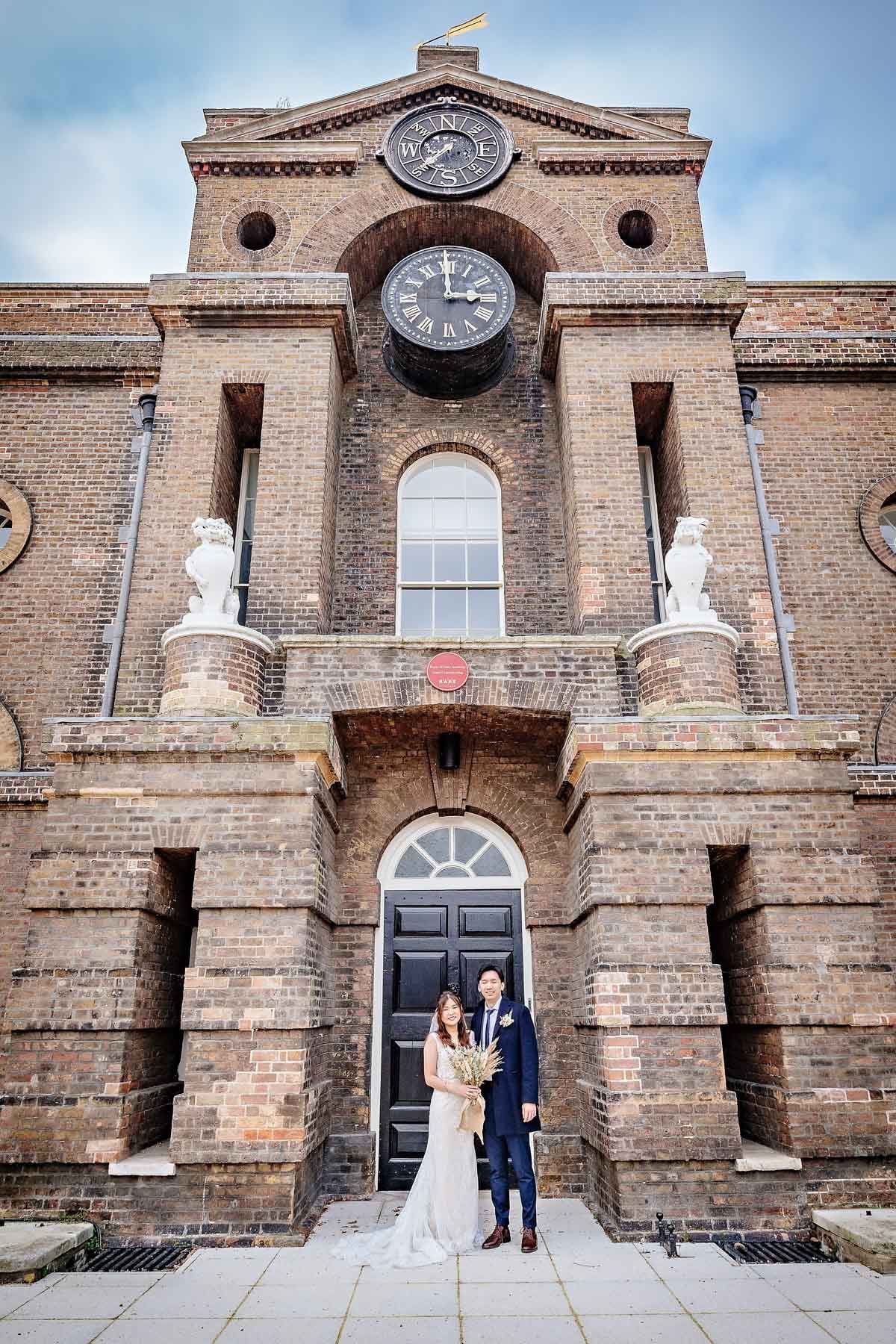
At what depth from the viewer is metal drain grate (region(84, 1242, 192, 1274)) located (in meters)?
5.89

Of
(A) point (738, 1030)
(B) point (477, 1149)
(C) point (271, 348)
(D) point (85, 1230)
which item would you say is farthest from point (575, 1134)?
(C) point (271, 348)

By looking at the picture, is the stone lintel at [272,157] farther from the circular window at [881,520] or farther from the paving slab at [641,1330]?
the paving slab at [641,1330]

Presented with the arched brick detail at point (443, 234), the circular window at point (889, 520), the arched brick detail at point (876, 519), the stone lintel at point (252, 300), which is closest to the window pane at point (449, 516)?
the stone lintel at point (252, 300)

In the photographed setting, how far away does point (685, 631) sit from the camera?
8.02 m

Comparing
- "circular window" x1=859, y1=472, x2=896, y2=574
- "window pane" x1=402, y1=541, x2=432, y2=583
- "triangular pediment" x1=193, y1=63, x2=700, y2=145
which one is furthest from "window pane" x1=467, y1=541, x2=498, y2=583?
"triangular pediment" x1=193, y1=63, x2=700, y2=145

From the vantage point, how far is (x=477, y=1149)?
26.8ft

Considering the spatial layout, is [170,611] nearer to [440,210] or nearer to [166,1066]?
[166,1066]

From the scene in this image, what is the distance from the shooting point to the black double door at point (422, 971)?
8008mm

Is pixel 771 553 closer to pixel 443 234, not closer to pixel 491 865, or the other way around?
pixel 491 865

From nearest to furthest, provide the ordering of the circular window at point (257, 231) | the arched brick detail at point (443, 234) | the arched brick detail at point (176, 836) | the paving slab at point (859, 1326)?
the paving slab at point (859, 1326) < the arched brick detail at point (176, 836) < the arched brick detail at point (443, 234) < the circular window at point (257, 231)

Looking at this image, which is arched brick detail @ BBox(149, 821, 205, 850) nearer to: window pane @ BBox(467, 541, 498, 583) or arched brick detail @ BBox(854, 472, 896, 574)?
window pane @ BBox(467, 541, 498, 583)

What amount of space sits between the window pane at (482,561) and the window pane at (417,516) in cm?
59

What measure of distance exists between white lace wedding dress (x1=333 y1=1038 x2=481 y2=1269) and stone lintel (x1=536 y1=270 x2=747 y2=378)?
7.90 meters

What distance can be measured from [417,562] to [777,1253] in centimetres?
719
